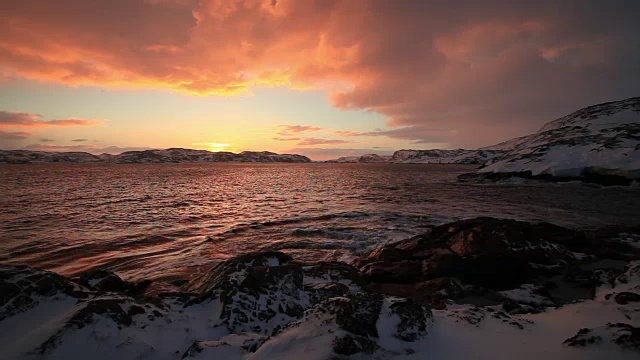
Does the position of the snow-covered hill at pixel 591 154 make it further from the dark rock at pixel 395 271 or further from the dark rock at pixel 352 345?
the dark rock at pixel 352 345

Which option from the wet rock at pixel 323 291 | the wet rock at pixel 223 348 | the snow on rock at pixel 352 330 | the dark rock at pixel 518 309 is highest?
the snow on rock at pixel 352 330

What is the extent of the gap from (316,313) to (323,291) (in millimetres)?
2799

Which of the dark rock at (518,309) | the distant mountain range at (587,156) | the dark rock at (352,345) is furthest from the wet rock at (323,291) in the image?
the distant mountain range at (587,156)

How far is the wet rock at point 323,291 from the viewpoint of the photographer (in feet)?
23.6

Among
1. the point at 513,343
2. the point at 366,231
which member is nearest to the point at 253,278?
the point at 513,343

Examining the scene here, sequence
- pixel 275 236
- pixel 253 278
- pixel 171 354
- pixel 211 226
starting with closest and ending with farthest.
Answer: pixel 171 354 < pixel 253 278 < pixel 275 236 < pixel 211 226

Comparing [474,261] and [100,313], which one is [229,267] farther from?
[474,261]

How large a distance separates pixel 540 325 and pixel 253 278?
5.57 meters

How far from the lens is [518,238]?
10906mm

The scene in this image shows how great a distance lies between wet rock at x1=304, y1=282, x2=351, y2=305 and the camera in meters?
7.20

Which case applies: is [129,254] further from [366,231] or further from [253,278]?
[366,231]

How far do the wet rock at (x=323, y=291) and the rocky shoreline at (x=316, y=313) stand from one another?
0.04m

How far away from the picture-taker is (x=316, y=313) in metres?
4.79

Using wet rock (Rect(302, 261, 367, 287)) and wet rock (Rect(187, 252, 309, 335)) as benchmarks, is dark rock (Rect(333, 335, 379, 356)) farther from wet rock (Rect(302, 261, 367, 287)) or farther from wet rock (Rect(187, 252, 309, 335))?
wet rock (Rect(302, 261, 367, 287))
